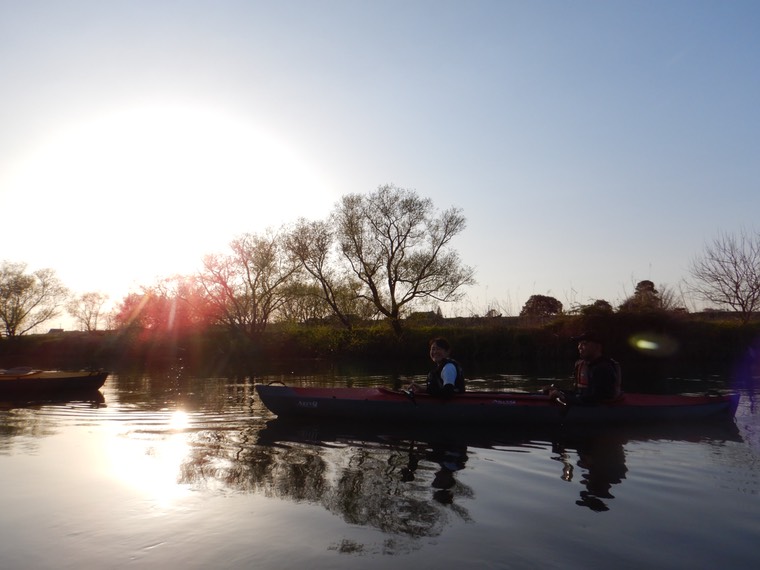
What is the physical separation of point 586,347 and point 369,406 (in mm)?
3666

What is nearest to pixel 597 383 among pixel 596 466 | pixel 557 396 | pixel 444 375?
pixel 557 396

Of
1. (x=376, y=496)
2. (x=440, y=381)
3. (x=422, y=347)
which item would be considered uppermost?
(x=422, y=347)

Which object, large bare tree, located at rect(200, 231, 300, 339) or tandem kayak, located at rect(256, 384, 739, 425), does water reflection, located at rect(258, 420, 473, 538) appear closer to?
tandem kayak, located at rect(256, 384, 739, 425)

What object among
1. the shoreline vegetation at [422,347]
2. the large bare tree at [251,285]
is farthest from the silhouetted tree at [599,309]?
the large bare tree at [251,285]

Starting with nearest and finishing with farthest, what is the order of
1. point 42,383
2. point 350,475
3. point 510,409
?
1. point 350,475
2. point 510,409
3. point 42,383

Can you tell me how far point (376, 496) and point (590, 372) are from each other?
5.13 m

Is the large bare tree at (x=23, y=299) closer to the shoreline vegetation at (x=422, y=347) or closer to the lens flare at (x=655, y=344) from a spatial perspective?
the shoreline vegetation at (x=422, y=347)

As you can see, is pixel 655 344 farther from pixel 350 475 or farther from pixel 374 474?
pixel 350 475

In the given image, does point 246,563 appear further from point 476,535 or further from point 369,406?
point 369,406

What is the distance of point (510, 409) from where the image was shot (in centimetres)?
969

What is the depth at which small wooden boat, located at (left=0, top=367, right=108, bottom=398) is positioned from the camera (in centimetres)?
1498

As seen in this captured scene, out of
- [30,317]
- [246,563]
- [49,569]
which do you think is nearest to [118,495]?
[49,569]

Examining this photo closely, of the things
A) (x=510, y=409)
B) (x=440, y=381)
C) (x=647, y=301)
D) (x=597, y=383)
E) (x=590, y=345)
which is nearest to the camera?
(x=590, y=345)

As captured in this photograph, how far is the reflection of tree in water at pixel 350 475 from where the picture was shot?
17.9 ft
